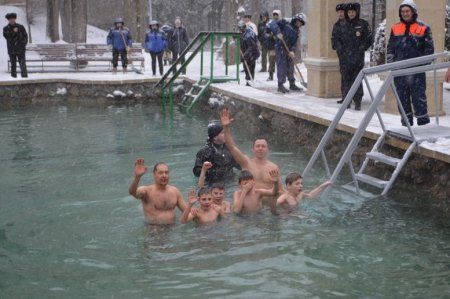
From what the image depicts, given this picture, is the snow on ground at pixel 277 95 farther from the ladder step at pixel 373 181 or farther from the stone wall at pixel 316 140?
the ladder step at pixel 373 181

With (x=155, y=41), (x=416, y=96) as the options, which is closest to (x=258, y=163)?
(x=416, y=96)

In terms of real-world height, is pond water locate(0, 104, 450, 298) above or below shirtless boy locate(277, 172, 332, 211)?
below

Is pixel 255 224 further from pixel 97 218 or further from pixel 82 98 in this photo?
pixel 82 98

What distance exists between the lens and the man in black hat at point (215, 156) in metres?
9.49

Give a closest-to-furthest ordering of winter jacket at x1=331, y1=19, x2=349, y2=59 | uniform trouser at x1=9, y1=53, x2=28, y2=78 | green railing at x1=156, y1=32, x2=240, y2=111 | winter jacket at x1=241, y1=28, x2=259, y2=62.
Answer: winter jacket at x1=331, y1=19, x2=349, y2=59
green railing at x1=156, y1=32, x2=240, y2=111
winter jacket at x1=241, y1=28, x2=259, y2=62
uniform trouser at x1=9, y1=53, x2=28, y2=78

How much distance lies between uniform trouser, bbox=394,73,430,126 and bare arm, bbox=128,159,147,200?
4173mm

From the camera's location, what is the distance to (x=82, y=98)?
2002 cm

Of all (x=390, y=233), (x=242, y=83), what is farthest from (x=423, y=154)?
(x=242, y=83)

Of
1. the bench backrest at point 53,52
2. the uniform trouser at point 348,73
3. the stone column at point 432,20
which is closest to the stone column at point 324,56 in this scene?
the uniform trouser at point 348,73

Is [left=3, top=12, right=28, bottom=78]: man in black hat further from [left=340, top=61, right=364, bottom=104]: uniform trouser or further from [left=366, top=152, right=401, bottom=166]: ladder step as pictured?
[left=366, top=152, right=401, bottom=166]: ladder step

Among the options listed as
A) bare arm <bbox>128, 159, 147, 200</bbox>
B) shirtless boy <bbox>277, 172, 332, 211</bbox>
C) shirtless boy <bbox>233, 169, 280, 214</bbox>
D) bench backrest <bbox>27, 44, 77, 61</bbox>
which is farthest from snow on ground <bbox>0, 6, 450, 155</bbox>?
bare arm <bbox>128, 159, 147, 200</bbox>

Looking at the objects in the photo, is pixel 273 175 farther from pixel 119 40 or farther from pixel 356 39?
pixel 119 40

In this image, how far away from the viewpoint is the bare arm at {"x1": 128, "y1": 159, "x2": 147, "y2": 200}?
6.96 m

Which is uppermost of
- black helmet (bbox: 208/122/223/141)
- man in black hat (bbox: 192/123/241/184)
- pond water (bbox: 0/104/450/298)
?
black helmet (bbox: 208/122/223/141)
